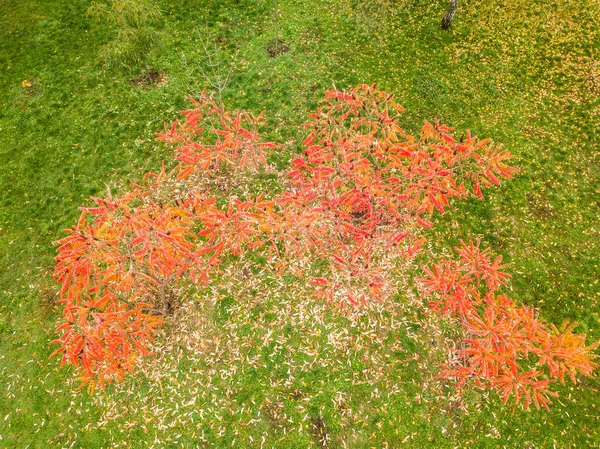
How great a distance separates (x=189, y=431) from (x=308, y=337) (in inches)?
127

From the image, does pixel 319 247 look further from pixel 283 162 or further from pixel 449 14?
pixel 449 14

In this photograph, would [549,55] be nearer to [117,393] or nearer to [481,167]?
[481,167]

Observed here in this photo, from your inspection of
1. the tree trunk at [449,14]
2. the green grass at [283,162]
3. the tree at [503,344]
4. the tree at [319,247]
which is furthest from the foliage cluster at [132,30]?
the tree at [503,344]

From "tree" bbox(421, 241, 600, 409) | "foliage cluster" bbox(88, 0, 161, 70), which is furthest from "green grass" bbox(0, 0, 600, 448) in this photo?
"foliage cluster" bbox(88, 0, 161, 70)

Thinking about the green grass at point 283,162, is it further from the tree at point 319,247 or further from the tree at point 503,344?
the tree at point 319,247

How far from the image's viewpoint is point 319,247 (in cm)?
934

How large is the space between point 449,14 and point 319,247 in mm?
10278

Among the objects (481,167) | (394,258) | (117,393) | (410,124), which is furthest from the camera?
(410,124)

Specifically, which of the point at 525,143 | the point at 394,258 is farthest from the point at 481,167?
the point at 394,258

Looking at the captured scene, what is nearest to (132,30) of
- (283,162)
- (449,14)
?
(283,162)

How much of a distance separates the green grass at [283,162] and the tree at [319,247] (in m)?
0.80

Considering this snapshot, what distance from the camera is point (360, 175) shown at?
8.16 meters

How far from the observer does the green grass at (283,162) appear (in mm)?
7648

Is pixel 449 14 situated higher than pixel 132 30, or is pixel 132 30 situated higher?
pixel 449 14
